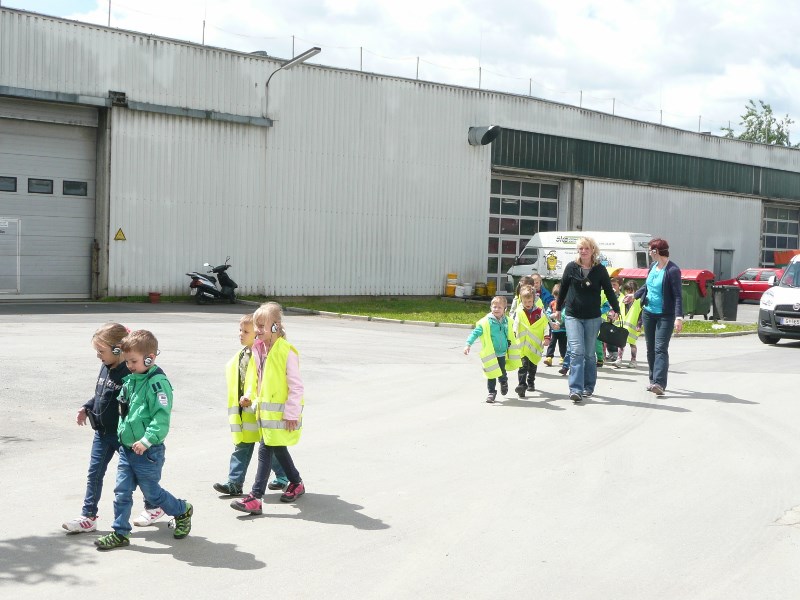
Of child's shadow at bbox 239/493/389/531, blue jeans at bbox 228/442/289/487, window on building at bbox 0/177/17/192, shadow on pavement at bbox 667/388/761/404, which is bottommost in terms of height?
child's shadow at bbox 239/493/389/531

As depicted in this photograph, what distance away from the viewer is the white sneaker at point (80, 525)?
606cm

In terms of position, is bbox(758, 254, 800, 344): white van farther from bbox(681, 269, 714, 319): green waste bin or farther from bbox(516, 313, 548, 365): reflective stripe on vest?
bbox(516, 313, 548, 365): reflective stripe on vest

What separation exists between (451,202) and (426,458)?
86.7 ft

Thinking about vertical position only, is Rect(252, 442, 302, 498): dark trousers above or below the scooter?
below

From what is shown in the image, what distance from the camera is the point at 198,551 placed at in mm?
5855

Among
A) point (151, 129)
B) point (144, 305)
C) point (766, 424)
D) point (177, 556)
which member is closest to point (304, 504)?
point (177, 556)

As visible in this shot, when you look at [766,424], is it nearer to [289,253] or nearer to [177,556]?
[177,556]

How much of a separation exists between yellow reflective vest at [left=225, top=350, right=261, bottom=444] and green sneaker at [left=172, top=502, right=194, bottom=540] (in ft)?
2.99

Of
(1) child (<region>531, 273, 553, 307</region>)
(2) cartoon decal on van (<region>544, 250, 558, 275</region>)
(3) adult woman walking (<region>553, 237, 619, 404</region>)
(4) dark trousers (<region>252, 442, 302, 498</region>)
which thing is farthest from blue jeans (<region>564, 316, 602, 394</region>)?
(2) cartoon decal on van (<region>544, 250, 558, 275</region>)

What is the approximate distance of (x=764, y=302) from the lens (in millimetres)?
20875

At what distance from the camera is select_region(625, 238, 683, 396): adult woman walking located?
1234 centimetres

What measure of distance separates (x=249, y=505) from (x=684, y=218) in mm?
40286

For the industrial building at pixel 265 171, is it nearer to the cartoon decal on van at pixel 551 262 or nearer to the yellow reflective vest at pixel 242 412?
the cartoon decal on van at pixel 551 262

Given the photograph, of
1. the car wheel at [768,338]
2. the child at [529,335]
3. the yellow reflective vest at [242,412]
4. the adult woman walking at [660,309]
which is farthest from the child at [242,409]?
the car wheel at [768,338]
